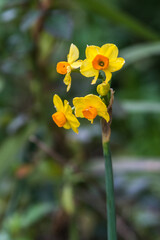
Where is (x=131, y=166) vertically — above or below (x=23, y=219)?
above

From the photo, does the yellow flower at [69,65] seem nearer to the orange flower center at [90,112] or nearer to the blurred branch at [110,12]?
the orange flower center at [90,112]

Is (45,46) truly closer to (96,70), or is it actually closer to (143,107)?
(143,107)

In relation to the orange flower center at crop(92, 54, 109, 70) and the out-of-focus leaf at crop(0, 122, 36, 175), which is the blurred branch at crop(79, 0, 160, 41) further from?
the orange flower center at crop(92, 54, 109, 70)

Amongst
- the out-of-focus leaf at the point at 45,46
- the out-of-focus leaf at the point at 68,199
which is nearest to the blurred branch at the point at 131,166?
the out-of-focus leaf at the point at 68,199

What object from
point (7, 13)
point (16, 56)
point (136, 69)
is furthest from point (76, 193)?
point (136, 69)

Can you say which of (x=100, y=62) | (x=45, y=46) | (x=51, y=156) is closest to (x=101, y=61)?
(x=100, y=62)
